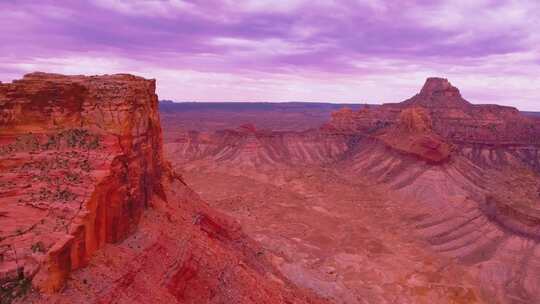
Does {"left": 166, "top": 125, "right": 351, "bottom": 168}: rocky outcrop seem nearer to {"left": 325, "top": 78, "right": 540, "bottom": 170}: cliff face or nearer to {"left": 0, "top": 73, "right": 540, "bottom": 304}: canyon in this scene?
{"left": 0, "top": 73, "right": 540, "bottom": 304}: canyon

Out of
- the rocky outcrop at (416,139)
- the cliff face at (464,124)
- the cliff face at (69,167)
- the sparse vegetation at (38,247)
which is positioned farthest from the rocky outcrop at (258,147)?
the sparse vegetation at (38,247)

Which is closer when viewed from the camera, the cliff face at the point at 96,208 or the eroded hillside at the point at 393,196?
the cliff face at the point at 96,208

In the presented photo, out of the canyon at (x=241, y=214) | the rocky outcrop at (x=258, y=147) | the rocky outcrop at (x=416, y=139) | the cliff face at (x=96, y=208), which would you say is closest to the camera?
the cliff face at (x=96, y=208)

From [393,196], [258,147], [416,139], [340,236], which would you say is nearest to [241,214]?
[340,236]

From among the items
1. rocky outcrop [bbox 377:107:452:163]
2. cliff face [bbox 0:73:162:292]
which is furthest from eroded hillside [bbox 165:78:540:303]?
cliff face [bbox 0:73:162:292]

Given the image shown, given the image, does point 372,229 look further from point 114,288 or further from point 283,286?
point 114,288

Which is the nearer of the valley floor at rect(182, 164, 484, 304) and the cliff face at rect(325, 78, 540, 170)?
the valley floor at rect(182, 164, 484, 304)

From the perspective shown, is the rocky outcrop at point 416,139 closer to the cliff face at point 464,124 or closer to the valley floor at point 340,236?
the cliff face at point 464,124
